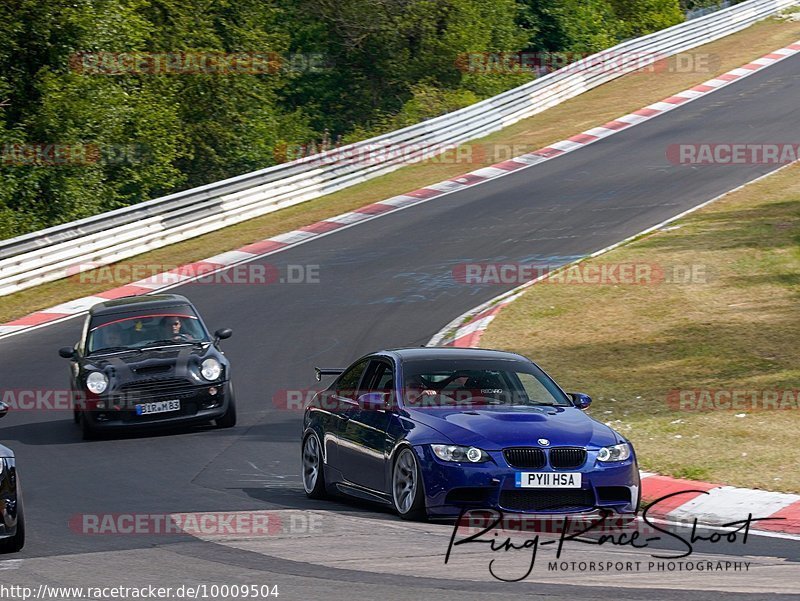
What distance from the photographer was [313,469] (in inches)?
436

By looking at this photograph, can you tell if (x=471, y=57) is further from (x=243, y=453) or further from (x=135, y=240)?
(x=243, y=453)

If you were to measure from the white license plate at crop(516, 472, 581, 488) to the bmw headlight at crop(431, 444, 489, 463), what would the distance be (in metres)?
0.29

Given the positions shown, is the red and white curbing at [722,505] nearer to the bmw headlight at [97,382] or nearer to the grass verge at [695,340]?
the grass verge at [695,340]

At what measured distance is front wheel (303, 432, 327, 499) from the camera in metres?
10.9

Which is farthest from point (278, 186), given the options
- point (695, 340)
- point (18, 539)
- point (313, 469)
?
point (18, 539)

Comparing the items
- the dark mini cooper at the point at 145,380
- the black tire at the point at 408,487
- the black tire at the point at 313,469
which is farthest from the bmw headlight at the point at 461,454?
the dark mini cooper at the point at 145,380

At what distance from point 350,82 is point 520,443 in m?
39.2

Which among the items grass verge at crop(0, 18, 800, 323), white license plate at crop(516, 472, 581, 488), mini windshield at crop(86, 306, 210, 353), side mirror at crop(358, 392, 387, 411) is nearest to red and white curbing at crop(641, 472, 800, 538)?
white license plate at crop(516, 472, 581, 488)

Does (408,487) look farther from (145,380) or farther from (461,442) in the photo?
(145,380)

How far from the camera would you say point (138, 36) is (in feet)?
114

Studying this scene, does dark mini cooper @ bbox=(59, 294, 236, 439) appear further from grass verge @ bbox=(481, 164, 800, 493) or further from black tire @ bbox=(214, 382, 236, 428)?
grass verge @ bbox=(481, 164, 800, 493)

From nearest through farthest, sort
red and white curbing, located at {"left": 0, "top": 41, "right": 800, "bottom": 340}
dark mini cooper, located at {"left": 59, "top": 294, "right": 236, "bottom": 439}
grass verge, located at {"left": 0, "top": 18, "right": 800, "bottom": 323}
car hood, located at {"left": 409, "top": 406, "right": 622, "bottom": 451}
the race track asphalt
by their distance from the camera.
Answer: the race track asphalt < car hood, located at {"left": 409, "top": 406, "right": 622, "bottom": 451} < dark mini cooper, located at {"left": 59, "top": 294, "right": 236, "bottom": 439} < red and white curbing, located at {"left": 0, "top": 41, "right": 800, "bottom": 340} < grass verge, located at {"left": 0, "top": 18, "right": 800, "bottom": 323}

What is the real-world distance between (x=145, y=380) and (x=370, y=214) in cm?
1392

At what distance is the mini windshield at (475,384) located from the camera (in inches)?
400
